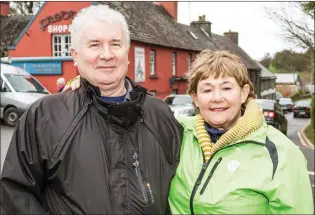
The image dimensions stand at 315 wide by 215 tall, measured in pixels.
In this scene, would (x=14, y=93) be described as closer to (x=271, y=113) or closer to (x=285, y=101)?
(x=271, y=113)

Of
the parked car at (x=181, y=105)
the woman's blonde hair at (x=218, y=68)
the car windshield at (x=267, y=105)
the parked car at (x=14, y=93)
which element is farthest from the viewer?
the parked car at (x=181, y=105)

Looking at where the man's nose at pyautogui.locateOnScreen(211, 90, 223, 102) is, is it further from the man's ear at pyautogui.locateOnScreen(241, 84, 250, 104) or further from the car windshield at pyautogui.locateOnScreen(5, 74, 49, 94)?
the car windshield at pyautogui.locateOnScreen(5, 74, 49, 94)

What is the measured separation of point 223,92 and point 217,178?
0.50 m

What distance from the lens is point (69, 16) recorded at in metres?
18.8

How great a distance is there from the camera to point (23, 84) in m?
14.0

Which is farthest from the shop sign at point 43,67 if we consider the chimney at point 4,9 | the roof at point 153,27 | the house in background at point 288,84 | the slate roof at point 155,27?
the house in background at point 288,84

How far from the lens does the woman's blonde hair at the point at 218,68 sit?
2.33 metres

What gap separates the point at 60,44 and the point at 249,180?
59.8 feet

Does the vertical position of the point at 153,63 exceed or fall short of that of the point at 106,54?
it exceeds it

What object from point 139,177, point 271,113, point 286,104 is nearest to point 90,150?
point 139,177

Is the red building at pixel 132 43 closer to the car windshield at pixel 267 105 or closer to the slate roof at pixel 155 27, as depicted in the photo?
the slate roof at pixel 155 27

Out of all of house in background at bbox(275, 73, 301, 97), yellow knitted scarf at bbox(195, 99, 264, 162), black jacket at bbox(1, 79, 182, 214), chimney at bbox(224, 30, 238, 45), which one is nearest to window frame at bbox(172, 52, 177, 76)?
house in background at bbox(275, 73, 301, 97)

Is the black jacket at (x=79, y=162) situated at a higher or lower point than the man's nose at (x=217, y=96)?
lower

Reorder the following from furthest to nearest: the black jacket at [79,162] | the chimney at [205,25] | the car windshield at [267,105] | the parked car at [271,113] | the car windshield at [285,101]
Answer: the car windshield at [285,101]
the chimney at [205,25]
the car windshield at [267,105]
the parked car at [271,113]
the black jacket at [79,162]
